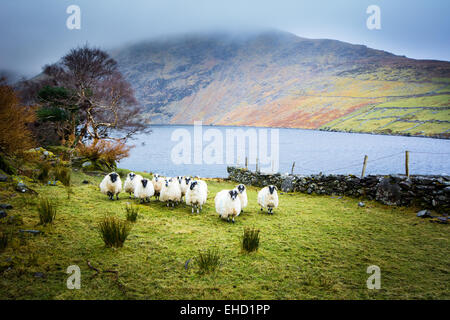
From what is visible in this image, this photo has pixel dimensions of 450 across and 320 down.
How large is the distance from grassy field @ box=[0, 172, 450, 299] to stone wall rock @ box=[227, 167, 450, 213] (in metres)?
1.98

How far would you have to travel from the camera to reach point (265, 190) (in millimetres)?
9727

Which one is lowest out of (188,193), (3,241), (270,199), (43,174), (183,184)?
(270,199)

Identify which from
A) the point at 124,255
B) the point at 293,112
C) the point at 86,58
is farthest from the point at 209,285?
the point at 293,112

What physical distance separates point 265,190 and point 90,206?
633 cm

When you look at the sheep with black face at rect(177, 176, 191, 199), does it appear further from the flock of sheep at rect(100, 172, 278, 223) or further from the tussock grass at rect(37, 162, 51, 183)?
the tussock grass at rect(37, 162, 51, 183)

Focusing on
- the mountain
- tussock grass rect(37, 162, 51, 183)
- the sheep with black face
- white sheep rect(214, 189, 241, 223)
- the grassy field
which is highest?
the mountain

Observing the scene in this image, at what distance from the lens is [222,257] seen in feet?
16.8

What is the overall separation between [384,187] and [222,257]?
940 centimetres

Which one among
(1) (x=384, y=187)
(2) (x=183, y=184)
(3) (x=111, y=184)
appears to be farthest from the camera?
(1) (x=384, y=187)

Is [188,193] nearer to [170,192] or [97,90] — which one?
[170,192]

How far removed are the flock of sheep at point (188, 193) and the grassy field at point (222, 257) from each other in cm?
54

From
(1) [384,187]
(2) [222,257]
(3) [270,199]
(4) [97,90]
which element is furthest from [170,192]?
(4) [97,90]

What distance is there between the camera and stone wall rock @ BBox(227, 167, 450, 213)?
376 inches

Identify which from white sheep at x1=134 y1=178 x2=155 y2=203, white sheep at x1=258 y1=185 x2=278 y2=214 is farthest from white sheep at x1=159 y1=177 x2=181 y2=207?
white sheep at x1=258 y1=185 x2=278 y2=214
